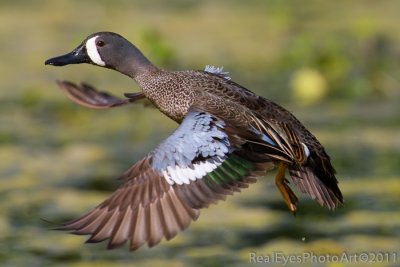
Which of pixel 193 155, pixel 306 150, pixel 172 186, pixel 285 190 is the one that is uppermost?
pixel 306 150

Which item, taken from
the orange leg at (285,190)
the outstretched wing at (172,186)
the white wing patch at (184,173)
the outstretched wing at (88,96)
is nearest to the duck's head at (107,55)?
the outstretched wing at (88,96)

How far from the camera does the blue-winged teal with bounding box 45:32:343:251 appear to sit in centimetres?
540

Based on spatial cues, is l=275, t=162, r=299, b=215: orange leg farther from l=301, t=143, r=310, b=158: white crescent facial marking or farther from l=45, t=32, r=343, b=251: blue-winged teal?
l=301, t=143, r=310, b=158: white crescent facial marking

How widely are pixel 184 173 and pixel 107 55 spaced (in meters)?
1.17

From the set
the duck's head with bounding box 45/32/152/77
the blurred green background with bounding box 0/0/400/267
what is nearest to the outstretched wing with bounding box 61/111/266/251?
the duck's head with bounding box 45/32/152/77

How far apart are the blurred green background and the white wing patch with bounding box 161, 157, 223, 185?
1.11m

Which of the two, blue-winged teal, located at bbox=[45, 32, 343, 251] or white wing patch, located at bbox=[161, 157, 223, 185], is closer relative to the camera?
blue-winged teal, located at bbox=[45, 32, 343, 251]

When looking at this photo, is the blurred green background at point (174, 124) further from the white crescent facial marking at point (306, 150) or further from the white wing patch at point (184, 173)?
the white wing patch at point (184, 173)

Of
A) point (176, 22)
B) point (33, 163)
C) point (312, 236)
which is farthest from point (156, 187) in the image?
point (176, 22)

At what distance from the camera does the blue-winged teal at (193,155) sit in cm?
540

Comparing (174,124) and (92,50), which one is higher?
(174,124)

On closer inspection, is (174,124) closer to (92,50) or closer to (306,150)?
(92,50)

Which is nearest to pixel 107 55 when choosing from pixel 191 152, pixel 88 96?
pixel 88 96

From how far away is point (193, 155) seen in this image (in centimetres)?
558
